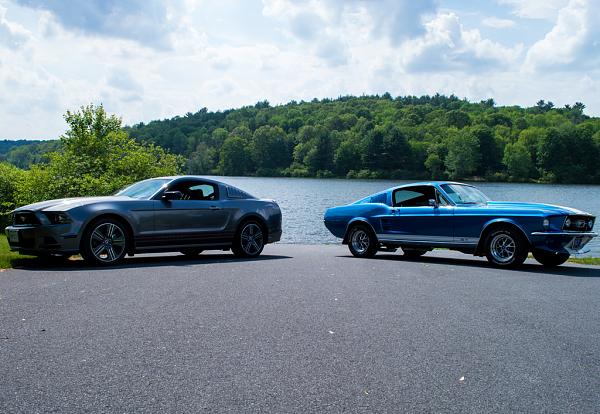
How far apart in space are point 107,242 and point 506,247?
767 centimetres

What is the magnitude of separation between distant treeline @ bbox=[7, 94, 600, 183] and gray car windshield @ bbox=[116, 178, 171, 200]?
204 ft

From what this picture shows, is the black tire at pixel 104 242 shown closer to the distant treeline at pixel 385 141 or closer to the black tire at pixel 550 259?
the black tire at pixel 550 259

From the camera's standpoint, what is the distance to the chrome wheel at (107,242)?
12.1 meters

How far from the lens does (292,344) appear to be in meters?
6.00

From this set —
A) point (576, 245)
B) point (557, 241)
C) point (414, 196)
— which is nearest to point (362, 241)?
point (414, 196)

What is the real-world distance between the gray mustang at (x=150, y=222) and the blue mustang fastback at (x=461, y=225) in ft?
6.60

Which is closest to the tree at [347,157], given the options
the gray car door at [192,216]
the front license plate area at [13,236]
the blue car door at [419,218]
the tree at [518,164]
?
the tree at [518,164]

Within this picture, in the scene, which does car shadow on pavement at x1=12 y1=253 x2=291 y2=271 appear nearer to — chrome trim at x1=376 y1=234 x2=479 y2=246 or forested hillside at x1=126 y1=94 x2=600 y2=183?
chrome trim at x1=376 y1=234 x2=479 y2=246

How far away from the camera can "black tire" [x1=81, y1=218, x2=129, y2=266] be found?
12.0 metres

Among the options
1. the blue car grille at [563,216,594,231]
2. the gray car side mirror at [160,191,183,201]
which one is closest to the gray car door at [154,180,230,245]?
the gray car side mirror at [160,191,183,201]

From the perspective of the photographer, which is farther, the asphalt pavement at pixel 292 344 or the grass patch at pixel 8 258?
the grass patch at pixel 8 258

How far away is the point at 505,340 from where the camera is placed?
6340 mm

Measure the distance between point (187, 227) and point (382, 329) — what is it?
742 cm

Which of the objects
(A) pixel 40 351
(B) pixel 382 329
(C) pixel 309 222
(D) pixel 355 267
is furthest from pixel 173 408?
(C) pixel 309 222
